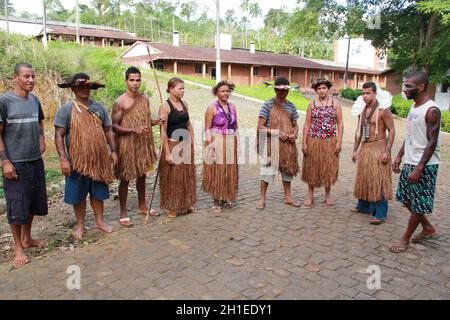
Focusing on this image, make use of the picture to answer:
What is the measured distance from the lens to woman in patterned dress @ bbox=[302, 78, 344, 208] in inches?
206

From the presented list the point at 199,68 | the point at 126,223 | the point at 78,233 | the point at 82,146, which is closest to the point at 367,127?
the point at 126,223

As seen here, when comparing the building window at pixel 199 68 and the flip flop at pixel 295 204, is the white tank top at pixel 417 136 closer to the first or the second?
the flip flop at pixel 295 204

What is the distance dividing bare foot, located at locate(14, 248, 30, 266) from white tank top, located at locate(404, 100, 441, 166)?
3.88 m

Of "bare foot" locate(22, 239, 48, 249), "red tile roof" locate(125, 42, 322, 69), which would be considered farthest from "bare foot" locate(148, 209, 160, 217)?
"red tile roof" locate(125, 42, 322, 69)

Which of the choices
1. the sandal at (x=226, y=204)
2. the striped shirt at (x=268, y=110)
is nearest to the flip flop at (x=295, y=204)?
the sandal at (x=226, y=204)

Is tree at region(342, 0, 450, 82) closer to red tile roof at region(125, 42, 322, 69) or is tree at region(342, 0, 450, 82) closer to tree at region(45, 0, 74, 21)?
red tile roof at region(125, 42, 322, 69)

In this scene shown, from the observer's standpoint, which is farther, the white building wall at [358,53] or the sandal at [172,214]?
the white building wall at [358,53]

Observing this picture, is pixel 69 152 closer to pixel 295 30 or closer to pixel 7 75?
pixel 7 75

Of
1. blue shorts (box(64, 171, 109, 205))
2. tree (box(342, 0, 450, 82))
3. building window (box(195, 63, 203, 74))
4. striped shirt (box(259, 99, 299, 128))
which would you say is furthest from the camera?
building window (box(195, 63, 203, 74))

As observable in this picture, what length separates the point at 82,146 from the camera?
4.12 m

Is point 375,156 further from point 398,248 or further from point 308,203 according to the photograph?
point 398,248

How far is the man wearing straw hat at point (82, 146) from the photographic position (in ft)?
13.4

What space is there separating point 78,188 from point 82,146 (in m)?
0.46

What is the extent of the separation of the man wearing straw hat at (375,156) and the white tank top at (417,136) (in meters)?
0.70
